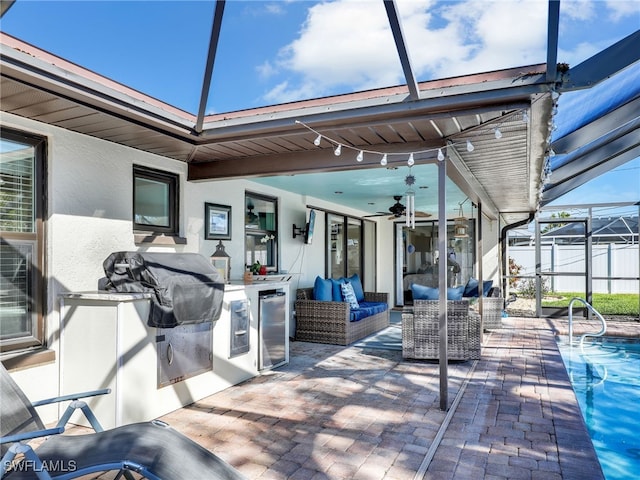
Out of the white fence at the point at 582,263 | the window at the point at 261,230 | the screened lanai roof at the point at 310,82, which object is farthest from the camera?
the white fence at the point at 582,263

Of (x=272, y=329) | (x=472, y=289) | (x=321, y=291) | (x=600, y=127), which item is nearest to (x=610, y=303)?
(x=472, y=289)

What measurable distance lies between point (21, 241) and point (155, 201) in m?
1.50

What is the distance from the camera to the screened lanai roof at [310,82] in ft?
9.86

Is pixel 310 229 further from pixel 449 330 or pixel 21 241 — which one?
pixel 21 241

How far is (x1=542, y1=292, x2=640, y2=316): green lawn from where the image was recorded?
1078 centimetres

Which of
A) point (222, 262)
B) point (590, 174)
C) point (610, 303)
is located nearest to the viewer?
point (222, 262)

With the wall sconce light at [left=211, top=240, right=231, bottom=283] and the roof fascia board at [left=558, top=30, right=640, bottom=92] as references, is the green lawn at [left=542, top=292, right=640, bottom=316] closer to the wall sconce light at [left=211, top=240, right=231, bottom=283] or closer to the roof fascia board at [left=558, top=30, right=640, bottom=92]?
the wall sconce light at [left=211, top=240, right=231, bottom=283]

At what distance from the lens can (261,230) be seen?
6.62 metres

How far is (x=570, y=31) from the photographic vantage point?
10.5 feet

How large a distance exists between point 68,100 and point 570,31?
3604mm

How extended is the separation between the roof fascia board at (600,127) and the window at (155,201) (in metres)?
4.50

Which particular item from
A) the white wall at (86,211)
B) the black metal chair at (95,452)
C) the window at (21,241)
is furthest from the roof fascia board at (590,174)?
the window at (21,241)

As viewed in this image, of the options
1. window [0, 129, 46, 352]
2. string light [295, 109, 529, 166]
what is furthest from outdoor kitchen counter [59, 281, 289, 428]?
string light [295, 109, 529, 166]

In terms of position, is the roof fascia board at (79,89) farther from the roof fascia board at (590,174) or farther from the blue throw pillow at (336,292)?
the roof fascia board at (590,174)
